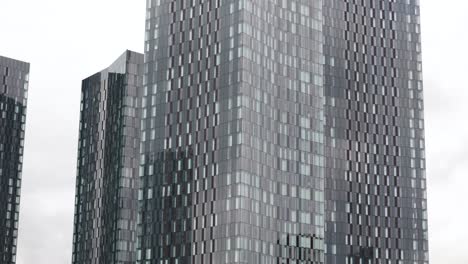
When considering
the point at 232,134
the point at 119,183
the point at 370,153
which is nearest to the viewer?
the point at 232,134

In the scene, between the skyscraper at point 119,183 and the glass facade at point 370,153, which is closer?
the skyscraper at point 119,183

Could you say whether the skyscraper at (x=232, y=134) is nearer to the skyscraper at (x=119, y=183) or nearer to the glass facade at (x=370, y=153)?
the skyscraper at (x=119, y=183)

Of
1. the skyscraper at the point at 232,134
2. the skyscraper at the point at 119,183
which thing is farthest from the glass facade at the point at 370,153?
the skyscraper at the point at 119,183

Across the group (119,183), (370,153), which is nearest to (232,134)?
(119,183)

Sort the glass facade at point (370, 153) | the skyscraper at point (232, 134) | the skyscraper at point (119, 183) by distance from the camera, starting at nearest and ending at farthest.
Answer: the skyscraper at point (232, 134), the skyscraper at point (119, 183), the glass facade at point (370, 153)

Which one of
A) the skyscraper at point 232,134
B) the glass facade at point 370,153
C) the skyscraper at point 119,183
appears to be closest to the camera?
the skyscraper at point 232,134

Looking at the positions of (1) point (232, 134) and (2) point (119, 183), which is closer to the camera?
(1) point (232, 134)

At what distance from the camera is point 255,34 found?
148 m

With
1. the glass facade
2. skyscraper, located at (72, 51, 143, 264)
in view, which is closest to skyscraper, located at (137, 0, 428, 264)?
skyscraper, located at (72, 51, 143, 264)

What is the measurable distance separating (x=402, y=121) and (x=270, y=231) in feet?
217

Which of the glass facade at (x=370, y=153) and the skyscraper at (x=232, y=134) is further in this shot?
the glass facade at (x=370, y=153)

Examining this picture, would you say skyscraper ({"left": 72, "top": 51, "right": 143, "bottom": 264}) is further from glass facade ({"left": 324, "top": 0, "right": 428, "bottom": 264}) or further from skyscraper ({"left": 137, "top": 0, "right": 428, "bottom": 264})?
glass facade ({"left": 324, "top": 0, "right": 428, "bottom": 264})

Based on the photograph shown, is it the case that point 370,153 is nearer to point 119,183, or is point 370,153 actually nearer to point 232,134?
point 119,183

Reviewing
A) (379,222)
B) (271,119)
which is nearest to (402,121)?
(379,222)
